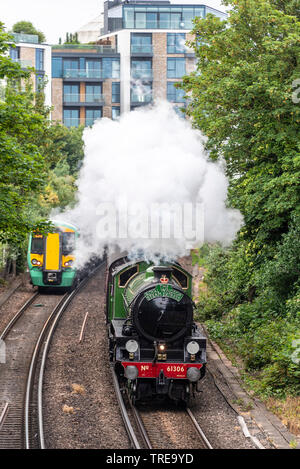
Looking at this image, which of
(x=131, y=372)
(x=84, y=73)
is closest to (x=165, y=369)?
(x=131, y=372)

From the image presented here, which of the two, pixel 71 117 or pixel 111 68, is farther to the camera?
pixel 71 117

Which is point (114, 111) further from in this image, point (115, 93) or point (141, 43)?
point (141, 43)

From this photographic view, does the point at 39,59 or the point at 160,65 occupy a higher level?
the point at 39,59

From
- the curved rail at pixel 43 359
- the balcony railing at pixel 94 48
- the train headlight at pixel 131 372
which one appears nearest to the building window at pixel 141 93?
the balcony railing at pixel 94 48

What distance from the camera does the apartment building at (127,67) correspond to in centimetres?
5297

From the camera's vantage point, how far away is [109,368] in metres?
15.1

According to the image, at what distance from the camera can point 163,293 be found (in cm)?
1238

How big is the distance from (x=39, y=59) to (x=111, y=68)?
261 inches

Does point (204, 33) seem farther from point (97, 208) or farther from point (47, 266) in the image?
point (47, 266)

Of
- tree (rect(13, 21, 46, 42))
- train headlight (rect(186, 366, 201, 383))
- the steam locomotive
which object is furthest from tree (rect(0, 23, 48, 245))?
tree (rect(13, 21, 46, 42))

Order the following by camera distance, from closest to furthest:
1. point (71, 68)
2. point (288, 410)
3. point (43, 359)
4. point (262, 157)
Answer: point (288, 410) < point (43, 359) < point (262, 157) < point (71, 68)

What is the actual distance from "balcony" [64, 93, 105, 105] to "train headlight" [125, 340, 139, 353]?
145ft

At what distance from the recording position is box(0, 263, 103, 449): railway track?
11.0 metres
